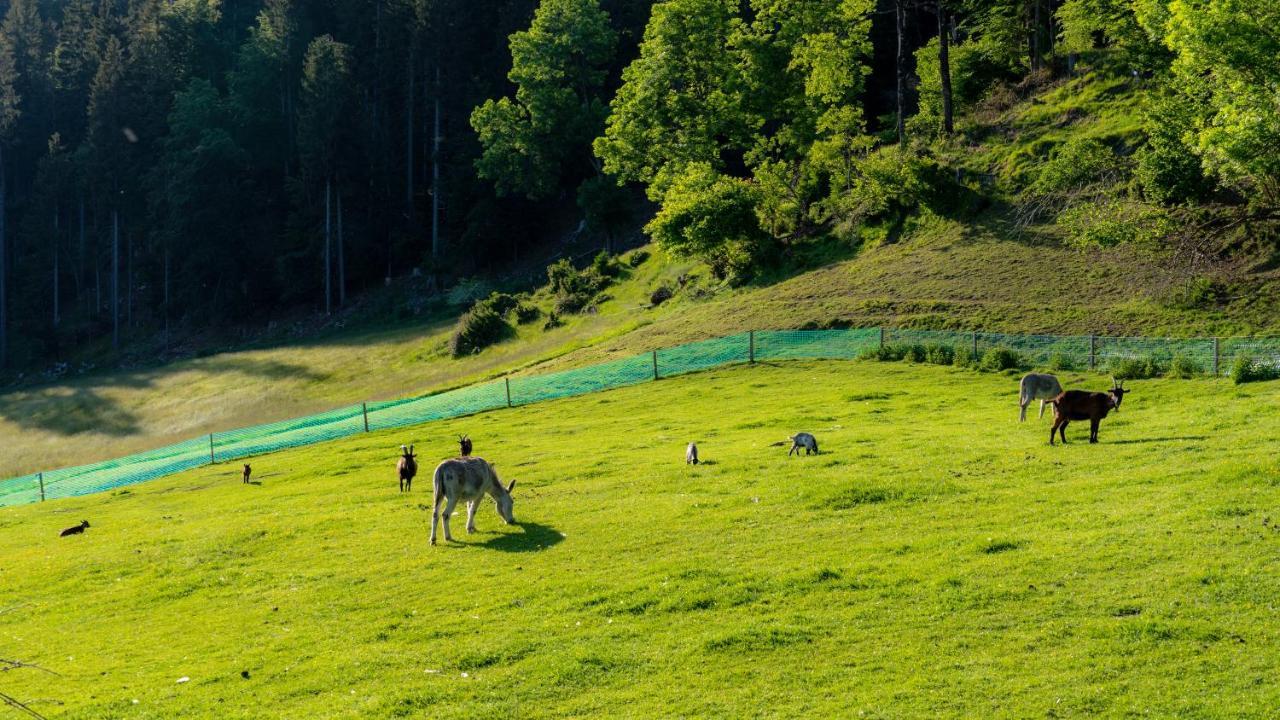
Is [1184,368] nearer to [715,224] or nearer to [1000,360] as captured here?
[1000,360]

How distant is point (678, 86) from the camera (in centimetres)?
8000

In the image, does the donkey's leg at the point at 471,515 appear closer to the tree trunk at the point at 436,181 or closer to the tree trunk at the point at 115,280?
the tree trunk at the point at 436,181

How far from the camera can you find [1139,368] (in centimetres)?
3819

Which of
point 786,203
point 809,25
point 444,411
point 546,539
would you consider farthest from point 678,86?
point 546,539

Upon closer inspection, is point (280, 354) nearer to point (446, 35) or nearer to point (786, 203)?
point (446, 35)

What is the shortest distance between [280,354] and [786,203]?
4407cm

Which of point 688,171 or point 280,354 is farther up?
point 688,171

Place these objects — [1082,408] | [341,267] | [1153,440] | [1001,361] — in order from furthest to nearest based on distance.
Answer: [341,267], [1001,361], [1082,408], [1153,440]

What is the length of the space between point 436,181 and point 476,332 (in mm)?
31984

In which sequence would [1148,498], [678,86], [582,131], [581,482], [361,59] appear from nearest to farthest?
[1148,498]
[581,482]
[678,86]
[582,131]
[361,59]

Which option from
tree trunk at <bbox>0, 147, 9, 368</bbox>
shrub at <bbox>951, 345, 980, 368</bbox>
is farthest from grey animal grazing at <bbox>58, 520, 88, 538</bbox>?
tree trunk at <bbox>0, 147, 9, 368</bbox>

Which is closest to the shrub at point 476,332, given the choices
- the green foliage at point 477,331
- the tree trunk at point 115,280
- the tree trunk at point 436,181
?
the green foliage at point 477,331

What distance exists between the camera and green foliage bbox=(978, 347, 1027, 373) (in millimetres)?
42281

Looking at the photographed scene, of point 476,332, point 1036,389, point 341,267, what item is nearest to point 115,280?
point 341,267
